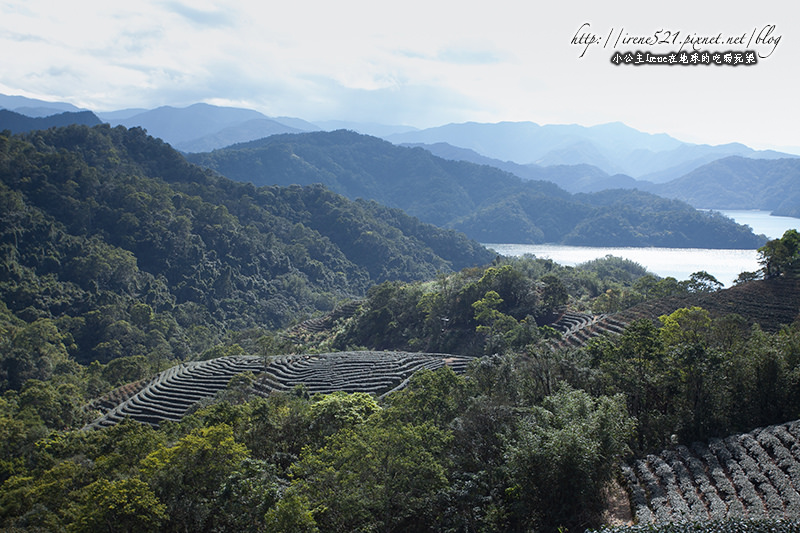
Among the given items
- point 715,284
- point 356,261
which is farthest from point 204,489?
point 356,261

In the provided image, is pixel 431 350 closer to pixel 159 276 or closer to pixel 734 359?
pixel 734 359

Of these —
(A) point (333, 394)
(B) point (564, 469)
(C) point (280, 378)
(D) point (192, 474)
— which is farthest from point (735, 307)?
(D) point (192, 474)

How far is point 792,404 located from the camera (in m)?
18.0

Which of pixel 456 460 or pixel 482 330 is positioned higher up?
pixel 482 330

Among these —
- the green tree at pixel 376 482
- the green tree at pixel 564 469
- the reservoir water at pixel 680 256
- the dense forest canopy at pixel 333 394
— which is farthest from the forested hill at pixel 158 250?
the green tree at pixel 564 469

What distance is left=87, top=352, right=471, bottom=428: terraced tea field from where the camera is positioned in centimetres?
3569

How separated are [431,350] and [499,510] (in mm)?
35854

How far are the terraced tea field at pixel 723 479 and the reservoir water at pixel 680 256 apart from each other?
90.5 meters

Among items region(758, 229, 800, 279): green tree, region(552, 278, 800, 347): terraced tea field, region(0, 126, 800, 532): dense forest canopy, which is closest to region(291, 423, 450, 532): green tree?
region(0, 126, 800, 532): dense forest canopy

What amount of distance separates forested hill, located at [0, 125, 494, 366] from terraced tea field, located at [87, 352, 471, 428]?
2269 centimetres

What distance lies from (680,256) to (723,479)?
6079 inches

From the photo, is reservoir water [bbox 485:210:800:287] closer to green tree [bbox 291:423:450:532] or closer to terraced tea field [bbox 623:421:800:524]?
terraced tea field [bbox 623:421:800:524]

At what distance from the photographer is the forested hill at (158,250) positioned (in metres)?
72.0

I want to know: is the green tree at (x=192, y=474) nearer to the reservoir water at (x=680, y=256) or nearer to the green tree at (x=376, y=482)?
the green tree at (x=376, y=482)
